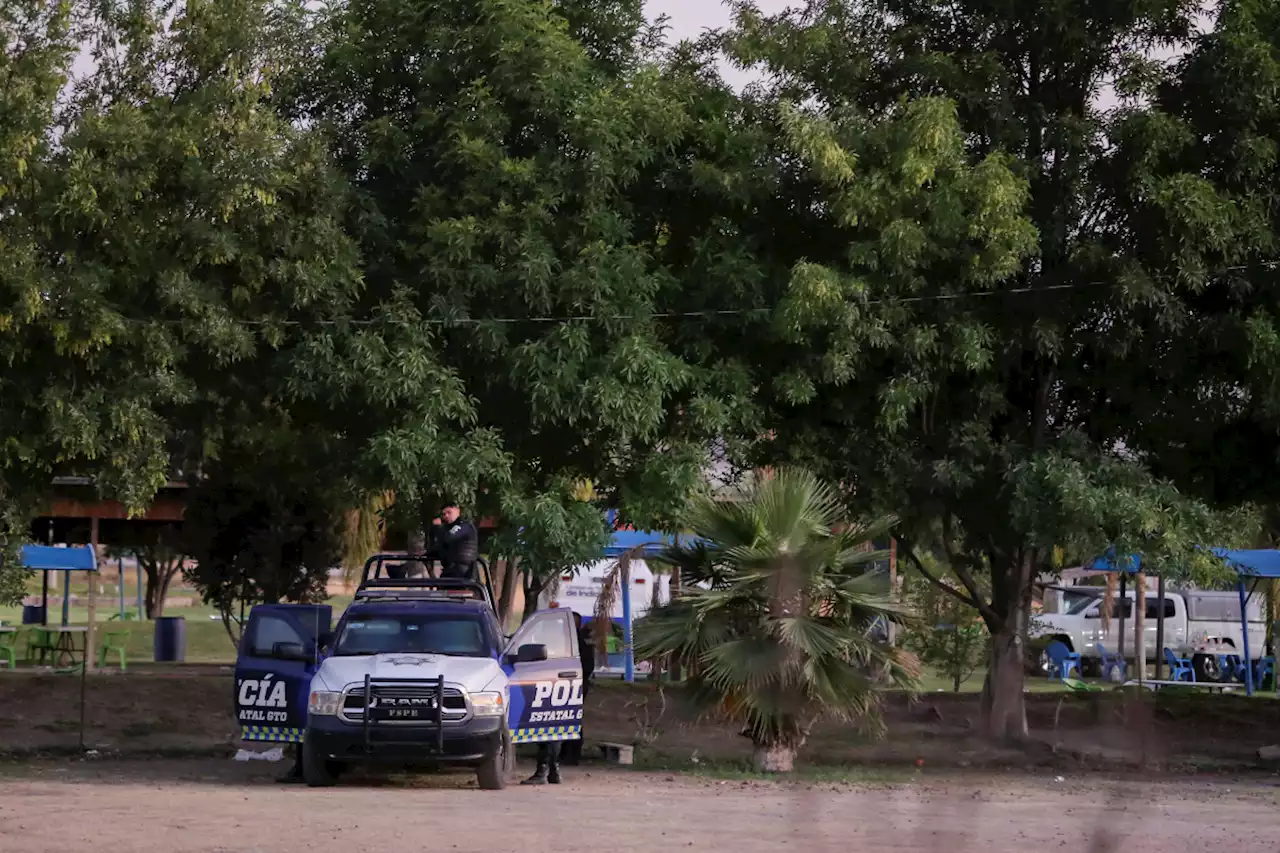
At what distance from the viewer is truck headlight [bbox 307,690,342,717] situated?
51.3 feet

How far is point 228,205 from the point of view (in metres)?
18.5

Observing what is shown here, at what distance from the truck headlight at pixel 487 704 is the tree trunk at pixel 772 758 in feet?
11.7

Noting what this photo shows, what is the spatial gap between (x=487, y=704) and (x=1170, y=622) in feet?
96.1

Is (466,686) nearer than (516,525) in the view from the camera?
Yes

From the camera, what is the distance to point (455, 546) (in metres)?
18.2

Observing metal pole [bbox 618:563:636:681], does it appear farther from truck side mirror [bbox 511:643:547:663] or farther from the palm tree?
truck side mirror [bbox 511:643:547:663]

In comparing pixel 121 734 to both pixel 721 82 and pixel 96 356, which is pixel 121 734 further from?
pixel 721 82

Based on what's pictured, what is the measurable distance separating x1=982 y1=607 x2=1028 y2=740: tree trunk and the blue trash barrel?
1987cm

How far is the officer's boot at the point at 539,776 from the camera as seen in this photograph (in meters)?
17.1

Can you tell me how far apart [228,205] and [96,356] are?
227cm

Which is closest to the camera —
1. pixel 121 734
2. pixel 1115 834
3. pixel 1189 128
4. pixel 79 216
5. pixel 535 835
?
pixel 1115 834

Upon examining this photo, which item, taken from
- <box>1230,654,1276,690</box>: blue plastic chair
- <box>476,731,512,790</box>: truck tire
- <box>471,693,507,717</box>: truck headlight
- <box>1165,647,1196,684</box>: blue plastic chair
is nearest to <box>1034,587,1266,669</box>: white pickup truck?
<box>1165,647,1196,684</box>: blue plastic chair

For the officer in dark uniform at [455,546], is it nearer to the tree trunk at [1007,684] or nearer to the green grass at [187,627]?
the tree trunk at [1007,684]

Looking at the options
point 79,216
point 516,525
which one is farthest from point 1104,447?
point 79,216
